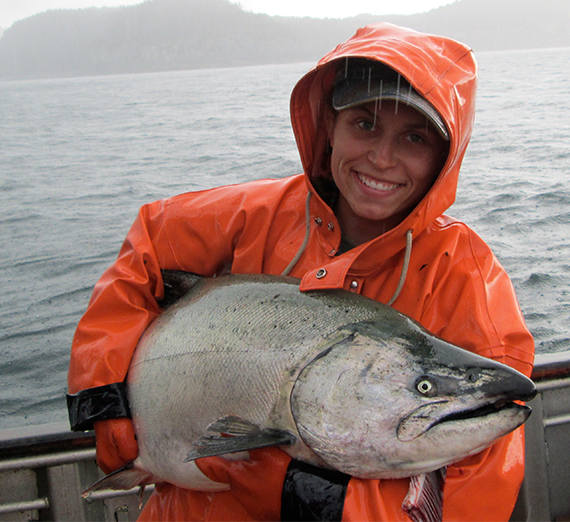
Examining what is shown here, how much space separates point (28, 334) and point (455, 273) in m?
5.69

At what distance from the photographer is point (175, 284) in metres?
2.59

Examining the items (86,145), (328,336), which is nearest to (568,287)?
(328,336)

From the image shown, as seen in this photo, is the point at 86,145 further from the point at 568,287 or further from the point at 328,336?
the point at 328,336

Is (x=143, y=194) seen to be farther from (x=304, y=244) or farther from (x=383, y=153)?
(x=383, y=153)

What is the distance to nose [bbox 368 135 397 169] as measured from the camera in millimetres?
2270

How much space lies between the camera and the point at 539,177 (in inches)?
472

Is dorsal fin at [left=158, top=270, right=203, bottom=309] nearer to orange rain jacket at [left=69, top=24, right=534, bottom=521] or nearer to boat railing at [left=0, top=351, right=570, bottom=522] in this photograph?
orange rain jacket at [left=69, top=24, right=534, bottom=521]

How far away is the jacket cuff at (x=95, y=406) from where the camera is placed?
2.26 metres

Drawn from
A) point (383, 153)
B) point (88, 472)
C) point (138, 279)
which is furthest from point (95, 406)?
point (383, 153)

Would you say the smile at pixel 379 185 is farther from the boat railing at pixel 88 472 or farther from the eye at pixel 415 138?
the boat railing at pixel 88 472

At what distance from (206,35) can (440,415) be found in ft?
571

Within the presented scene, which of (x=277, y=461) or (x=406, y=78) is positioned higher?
(x=406, y=78)

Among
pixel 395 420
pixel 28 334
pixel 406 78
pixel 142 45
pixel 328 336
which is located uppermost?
pixel 142 45

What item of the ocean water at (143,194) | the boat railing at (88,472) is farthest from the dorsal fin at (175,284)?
the ocean water at (143,194)
